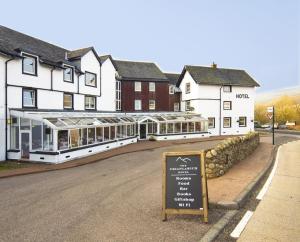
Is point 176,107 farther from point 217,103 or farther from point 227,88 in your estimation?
point 227,88

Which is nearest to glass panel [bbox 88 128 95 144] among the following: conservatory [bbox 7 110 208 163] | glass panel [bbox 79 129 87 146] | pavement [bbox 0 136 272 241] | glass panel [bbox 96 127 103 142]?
conservatory [bbox 7 110 208 163]

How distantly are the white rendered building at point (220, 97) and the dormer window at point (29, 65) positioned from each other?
23226mm

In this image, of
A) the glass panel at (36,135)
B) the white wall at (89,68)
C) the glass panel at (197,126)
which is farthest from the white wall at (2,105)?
the glass panel at (197,126)

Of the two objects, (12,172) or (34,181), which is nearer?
(34,181)

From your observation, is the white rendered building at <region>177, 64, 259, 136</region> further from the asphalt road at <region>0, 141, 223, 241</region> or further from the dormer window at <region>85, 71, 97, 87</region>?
the asphalt road at <region>0, 141, 223, 241</region>

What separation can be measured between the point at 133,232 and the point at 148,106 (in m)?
33.0

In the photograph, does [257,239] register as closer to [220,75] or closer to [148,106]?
[148,106]

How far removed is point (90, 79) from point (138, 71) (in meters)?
11.0

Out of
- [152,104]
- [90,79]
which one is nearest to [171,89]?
[152,104]

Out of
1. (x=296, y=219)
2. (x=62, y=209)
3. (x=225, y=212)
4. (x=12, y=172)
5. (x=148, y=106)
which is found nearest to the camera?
(x=296, y=219)

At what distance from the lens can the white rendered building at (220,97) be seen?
3984cm

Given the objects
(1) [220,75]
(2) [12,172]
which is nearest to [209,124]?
(1) [220,75]

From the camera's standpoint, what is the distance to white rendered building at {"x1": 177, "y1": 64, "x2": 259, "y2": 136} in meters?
39.8

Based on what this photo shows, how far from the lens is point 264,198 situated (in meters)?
8.77
